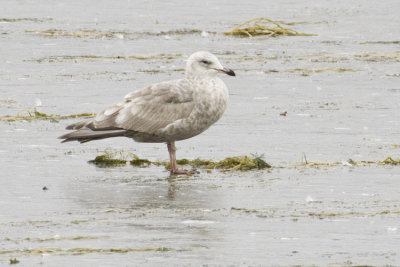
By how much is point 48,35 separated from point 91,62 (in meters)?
3.59

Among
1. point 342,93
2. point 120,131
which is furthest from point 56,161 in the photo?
point 342,93

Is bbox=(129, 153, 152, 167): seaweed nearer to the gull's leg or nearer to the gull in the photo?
the gull

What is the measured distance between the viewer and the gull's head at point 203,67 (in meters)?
12.4

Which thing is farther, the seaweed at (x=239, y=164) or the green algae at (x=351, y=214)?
the seaweed at (x=239, y=164)

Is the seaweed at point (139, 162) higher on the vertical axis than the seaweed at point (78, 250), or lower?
lower

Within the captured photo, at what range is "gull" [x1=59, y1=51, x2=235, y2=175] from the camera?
12031 millimetres

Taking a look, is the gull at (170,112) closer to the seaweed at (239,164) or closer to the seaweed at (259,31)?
the seaweed at (239,164)

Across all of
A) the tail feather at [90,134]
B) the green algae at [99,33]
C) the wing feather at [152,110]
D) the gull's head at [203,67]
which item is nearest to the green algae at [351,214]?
the wing feather at [152,110]

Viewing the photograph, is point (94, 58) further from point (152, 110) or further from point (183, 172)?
point (183, 172)

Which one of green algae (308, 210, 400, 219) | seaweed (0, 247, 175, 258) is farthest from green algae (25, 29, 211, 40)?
seaweed (0, 247, 175, 258)

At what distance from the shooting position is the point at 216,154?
12.8 metres

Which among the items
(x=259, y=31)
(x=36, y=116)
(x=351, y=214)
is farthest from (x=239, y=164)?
(x=259, y=31)

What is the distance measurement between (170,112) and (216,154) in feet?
3.07

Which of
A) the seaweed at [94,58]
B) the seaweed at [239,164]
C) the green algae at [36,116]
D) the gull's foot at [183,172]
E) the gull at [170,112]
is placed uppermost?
the gull at [170,112]
